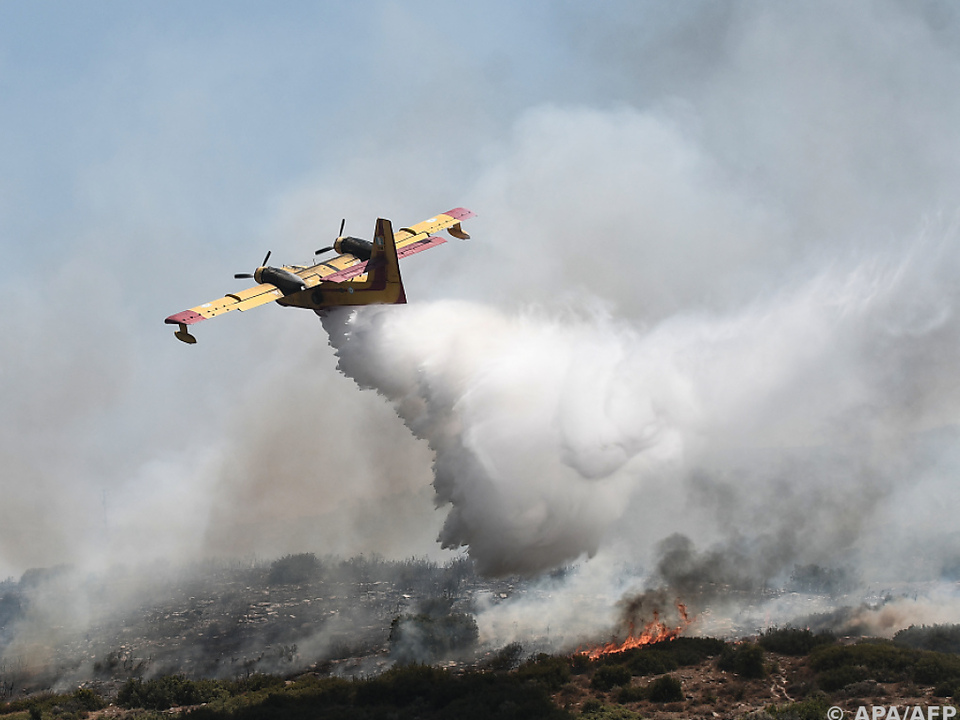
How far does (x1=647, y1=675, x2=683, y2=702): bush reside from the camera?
3862cm

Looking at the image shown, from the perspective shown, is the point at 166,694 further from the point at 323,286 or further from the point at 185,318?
the point at 323,286

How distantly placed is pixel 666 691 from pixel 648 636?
12120mm

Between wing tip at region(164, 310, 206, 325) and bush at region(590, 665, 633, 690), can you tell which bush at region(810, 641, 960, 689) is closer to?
bush at region(590, 665, 633, 690)

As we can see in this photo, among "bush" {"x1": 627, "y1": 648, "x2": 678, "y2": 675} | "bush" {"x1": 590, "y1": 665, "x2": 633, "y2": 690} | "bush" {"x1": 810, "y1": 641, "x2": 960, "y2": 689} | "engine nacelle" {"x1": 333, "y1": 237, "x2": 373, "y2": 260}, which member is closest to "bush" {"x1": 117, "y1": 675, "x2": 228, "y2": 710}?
"bush" {"x1": 590, "y1": 665, "x2": 633, "y2": 690}

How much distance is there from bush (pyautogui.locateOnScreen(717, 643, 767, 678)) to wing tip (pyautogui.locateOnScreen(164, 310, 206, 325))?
108ft

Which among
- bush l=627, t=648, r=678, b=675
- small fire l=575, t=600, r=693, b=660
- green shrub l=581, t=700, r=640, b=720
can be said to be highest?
small fire l=575, t=600, r=693, b=660

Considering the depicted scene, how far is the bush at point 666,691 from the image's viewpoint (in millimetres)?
38625

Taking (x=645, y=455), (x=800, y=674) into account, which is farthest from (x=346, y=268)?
→ (x=800, y=674)

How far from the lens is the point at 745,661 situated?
40.9 metres

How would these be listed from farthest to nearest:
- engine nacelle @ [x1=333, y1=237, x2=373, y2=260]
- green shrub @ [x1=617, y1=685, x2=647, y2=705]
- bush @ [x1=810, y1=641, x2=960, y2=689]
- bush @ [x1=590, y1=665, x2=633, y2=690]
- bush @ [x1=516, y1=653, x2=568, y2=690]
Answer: engine nacelle @ [x1=333, y1=237, x2=373, y2=260] < bush @ [x1=516, y1=653, x2=568, y2=690] < bush @ [x1=590, y1=665, x2=633, y2=690] < green shrub @ [x1=617, y1=685, x2=647, y2=705] < bush @ [x1=810, y1=641, x2=960, y2=689]

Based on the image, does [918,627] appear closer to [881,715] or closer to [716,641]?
[716,641]

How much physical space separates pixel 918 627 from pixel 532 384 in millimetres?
25937

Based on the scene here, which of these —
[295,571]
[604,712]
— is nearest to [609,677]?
[604,712]

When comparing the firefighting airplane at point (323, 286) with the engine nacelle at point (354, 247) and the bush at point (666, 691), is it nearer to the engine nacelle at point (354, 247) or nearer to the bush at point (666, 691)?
the engine nacelle at point (354, 247)
